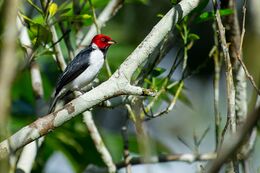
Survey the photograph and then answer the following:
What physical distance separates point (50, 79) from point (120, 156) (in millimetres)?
Answer: 1312

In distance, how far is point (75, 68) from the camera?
5.28 metres

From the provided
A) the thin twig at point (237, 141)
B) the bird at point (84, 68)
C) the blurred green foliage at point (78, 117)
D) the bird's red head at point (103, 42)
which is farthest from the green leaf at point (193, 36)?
the thin twig at point (237, 141)

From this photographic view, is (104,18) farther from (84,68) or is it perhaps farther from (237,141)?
(237,141)

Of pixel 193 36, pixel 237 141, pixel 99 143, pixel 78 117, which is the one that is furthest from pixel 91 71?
pixel 237 141

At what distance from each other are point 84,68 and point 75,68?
24 cm

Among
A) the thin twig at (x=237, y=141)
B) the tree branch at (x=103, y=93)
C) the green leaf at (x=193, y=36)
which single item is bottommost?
the green leaf at (x=193, y=36)

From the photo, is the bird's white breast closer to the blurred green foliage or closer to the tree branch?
the blurred green foliage

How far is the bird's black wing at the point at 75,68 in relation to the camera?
16.4 ft

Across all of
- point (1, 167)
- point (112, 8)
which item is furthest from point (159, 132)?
point (1, 167)

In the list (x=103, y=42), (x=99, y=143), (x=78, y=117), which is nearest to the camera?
(x=99, y=143)

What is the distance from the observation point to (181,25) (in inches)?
172

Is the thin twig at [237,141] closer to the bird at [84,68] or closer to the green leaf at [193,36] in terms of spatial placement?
the green leaf at [193,36]

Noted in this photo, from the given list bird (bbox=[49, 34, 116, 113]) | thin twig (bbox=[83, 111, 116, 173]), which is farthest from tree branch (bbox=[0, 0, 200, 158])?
bird (bbox=[49, 34, 116, 113])

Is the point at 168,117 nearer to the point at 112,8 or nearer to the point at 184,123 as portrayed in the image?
the point at 184,123
